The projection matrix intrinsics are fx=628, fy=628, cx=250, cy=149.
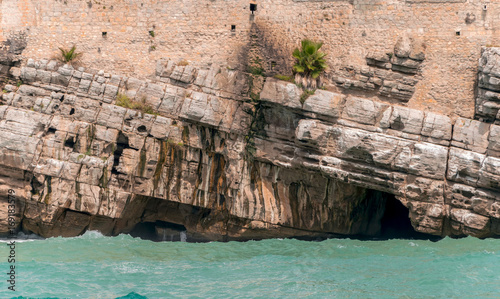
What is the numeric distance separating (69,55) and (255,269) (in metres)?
10.5

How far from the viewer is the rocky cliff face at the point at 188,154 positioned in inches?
832

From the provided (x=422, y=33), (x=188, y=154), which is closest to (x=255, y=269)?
(x=188, y=154)

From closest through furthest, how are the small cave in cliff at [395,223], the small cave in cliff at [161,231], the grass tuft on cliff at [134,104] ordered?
the grass tuft on cliff at [134,104]
the small cave in cliff at [395,223]
the small cave in cliff at [161,231]

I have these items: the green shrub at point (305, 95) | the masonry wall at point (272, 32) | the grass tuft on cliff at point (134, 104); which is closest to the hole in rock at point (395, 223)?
the masonry wall at point (272, 32)

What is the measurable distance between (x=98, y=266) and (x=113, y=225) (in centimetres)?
336

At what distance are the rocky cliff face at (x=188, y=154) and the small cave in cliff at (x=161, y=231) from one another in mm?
1177

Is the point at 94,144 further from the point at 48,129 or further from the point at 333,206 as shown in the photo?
the point at 333,206

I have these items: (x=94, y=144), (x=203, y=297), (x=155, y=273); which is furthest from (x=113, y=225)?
(x=203, y=297)

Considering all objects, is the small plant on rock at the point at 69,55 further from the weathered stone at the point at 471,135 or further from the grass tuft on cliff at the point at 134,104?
the weathered stone at the point at 471,135

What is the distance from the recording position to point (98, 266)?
65.8 feet

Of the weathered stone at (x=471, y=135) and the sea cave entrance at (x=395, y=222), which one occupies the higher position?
the weathered stone at (x=471, y=135)

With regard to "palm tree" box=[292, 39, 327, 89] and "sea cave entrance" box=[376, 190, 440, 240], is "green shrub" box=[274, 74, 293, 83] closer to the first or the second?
"palm tree" box=[292, 39, 327, 89]

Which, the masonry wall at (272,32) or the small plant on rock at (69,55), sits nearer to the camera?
the masonry wall at (272,32)

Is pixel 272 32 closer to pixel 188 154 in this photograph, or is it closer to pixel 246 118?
pixel 246 118
